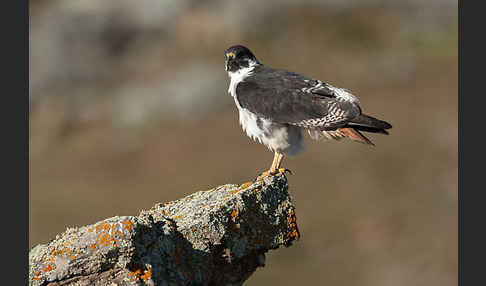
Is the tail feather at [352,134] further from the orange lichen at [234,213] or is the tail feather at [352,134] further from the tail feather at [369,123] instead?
the orange lichen at [234,213]

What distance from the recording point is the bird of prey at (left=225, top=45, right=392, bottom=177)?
941cm

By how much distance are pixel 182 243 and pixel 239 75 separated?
3.95 m

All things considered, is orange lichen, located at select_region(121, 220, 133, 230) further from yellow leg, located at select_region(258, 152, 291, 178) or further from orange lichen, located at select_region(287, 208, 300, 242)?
yellow leg, located at select_region(258, 152, 291, 178)

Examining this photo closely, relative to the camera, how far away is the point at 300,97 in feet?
32.0

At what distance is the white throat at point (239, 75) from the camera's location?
34.8 ft

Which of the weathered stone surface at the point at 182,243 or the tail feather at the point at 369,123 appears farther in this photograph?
the tail feather at the point at 369,123

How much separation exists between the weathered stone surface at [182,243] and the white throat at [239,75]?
2.10 meters

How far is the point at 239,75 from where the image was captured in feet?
35.6

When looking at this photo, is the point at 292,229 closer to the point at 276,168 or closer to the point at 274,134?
the point at 276,168

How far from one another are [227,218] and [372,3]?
31.3m

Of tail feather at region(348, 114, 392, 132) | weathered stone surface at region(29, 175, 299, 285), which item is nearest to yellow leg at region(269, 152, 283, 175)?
weathered stone surface at region(29, 175, 299, 285)

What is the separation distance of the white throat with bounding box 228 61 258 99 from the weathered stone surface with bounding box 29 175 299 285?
2.10m

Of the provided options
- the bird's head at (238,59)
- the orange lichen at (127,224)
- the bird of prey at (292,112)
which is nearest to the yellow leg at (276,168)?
the bird of prey at (292,112)

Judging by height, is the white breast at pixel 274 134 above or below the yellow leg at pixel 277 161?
above
